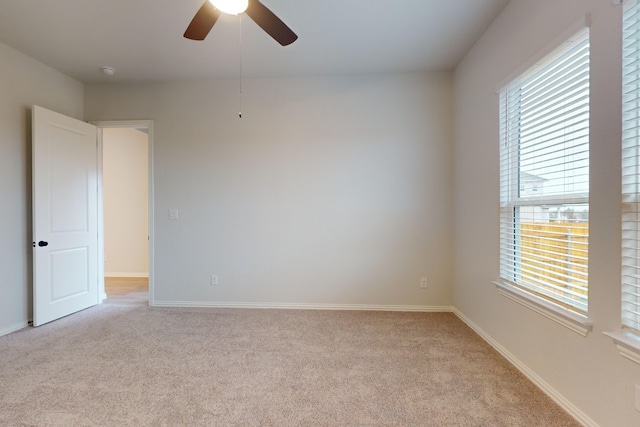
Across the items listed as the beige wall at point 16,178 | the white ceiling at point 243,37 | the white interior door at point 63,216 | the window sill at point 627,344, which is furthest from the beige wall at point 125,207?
the window sill at point 627,344

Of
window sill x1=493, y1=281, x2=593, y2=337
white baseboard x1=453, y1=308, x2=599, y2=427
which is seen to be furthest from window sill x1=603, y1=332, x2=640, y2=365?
white baseboard x1=453, y1=308, x2=599, y2=427

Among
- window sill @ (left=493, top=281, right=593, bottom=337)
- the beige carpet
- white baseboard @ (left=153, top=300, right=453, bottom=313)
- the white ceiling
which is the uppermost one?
the white ceiling

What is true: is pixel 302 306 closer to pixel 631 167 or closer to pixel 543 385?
pixel 543 385

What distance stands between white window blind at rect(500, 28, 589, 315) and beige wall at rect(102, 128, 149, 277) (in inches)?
211

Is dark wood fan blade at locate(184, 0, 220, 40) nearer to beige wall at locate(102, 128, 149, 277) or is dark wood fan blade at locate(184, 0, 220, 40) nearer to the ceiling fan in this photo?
the ceiling fan

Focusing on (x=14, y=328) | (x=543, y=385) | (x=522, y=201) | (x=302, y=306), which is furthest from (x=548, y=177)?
(x=14, y=328)

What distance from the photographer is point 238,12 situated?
165 cm

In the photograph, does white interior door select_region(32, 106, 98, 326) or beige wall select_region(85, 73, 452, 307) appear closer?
white interior door select_region(32, 106, 98, 326)

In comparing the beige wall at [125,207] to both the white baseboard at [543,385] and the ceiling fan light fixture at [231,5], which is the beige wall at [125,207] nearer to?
the ceiling fan light fixture at [231,5]

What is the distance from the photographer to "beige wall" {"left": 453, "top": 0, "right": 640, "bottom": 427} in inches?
55.3

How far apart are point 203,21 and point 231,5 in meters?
0.26

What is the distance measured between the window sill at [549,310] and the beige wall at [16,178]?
14.7 ft

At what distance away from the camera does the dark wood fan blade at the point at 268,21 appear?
5.23 ft

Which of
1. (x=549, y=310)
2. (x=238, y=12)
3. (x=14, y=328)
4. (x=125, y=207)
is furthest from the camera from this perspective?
(x=125, y=207)
